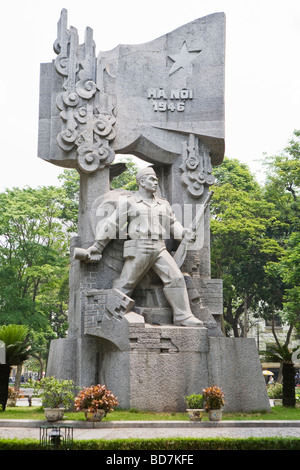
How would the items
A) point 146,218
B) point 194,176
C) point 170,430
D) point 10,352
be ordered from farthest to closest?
point 194,176 → point 146,218 → point 10,352 → point 170,430

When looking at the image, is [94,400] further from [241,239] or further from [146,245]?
[241,239]

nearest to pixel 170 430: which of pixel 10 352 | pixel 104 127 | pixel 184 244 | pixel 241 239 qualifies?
pixel 10 352

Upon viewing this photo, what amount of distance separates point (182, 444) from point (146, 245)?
19.9ft


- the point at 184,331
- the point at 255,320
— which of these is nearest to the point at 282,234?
the point at 255,320

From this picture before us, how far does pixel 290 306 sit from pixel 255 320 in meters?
17.7

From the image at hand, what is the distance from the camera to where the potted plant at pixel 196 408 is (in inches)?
464

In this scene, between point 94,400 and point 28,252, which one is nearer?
point 94,400

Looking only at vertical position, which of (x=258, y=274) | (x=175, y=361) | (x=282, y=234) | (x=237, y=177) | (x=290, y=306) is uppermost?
(x=237, y=177)

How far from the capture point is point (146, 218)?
1451 centimetres

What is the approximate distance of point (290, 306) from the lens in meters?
27.1

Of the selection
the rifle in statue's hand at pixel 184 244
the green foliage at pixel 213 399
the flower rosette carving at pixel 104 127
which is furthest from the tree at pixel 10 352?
the flower rosette carving at pixel 104 127

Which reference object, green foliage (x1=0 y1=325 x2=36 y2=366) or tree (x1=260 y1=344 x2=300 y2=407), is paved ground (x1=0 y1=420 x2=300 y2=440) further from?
tree (x1=260 y1=344 x2=300 y2=407)

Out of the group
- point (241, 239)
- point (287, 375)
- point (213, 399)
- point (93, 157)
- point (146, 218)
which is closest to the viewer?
point (213, 399)
